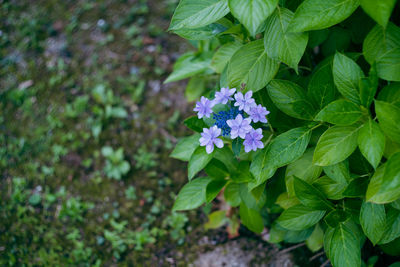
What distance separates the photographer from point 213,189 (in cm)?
142

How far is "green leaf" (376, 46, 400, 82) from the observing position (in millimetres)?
1025

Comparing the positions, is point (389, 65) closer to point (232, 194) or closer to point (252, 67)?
point (252, 67)

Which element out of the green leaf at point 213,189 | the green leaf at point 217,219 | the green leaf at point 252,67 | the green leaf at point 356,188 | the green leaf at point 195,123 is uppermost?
the green leaf at point 252,67

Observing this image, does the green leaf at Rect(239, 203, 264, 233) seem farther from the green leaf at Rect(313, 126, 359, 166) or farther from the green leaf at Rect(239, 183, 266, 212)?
the green leaf at Rect(313, 126, 359, 166)

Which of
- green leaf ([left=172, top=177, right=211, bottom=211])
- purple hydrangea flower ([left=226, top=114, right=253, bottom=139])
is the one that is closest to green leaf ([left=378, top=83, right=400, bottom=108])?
purple hydrangea flower ([left=226, top=114, right=253, bottom=139])

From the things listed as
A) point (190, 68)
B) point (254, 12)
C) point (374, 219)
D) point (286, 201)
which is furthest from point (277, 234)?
point (254, 12)

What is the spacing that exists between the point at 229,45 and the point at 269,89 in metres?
0.32

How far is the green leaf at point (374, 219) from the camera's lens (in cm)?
114

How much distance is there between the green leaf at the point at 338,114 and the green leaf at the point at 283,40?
173mm

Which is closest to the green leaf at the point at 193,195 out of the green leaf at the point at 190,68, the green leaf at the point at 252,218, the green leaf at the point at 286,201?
the green leaf at the point at 252,218

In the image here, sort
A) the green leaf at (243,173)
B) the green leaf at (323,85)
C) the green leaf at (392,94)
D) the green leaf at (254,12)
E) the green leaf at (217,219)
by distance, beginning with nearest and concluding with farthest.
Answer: the green leaf at (254,12) → the green leaf at (392,94) → the green leaf at (323,85) → the green leaf at (243,173) → the green leaf at (217,219)

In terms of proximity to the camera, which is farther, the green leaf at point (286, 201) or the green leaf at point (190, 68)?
the green leaf at point (190, 68)

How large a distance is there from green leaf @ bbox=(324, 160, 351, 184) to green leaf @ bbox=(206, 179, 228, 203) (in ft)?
1.52

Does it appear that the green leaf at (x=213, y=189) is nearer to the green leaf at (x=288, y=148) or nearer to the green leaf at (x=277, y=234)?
the green leaf at (x=288, y=148)
